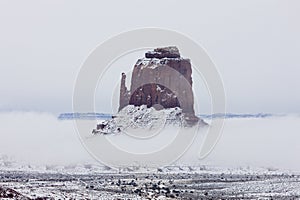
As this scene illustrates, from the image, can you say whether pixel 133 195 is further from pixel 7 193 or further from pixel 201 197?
pixel 7 193

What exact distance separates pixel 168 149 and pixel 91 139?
2325 cm

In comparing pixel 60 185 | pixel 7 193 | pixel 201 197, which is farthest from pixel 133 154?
pixel 7 193

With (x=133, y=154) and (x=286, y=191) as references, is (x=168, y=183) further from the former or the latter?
(x=133, y=154)

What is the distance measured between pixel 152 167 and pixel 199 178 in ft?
71.2

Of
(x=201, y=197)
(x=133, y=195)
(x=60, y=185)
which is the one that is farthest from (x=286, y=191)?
(x=60, y=185)

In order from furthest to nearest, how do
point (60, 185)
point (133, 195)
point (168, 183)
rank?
point (168, 183)
point (60, 185)
point (133, 195)

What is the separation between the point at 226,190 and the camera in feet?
474

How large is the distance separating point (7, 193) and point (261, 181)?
3084 inches

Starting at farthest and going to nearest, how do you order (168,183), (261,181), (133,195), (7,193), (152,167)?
1. (152,167)
2. (261,181)
3. (168,183)
4. (133,195)
5. (7,193)

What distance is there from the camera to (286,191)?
144250mm

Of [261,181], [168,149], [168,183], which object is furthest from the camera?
[168,149]

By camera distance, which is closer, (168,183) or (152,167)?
(168,183)

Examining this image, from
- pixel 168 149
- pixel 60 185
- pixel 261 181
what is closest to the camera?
pixel 60 185

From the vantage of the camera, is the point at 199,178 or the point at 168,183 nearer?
the point at 168,183
